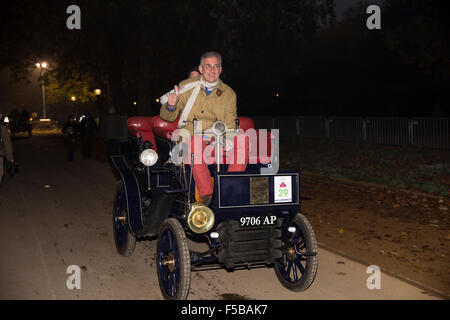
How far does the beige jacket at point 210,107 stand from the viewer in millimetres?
5467

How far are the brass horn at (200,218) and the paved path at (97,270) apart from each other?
84 cm

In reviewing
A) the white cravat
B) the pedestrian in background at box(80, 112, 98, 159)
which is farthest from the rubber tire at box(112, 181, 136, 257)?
the pedestrian in background at box(80, 112, 98, 159)

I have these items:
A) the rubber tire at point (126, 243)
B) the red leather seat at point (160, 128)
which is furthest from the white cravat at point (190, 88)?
the rubber tire at point (126, 243)

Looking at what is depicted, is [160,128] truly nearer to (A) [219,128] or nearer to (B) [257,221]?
(A) [219,128]

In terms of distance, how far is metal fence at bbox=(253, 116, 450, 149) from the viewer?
65.6ft

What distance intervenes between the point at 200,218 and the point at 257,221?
0.55 m

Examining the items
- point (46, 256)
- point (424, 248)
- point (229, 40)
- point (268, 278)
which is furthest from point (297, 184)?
point (229, 40)

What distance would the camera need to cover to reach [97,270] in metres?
6.25

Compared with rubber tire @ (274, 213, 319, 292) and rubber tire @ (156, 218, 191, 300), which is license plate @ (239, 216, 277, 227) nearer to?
rubber tire @ (274, 213, 319, 292)

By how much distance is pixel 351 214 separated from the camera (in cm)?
941

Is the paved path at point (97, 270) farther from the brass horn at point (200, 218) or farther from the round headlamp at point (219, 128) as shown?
the round headlamp at point (219, 128)

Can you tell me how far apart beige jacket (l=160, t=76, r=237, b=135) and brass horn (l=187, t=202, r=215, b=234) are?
35.4 inches

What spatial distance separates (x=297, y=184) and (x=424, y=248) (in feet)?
9.61

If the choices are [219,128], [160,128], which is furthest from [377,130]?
[219,128]
